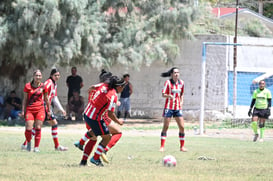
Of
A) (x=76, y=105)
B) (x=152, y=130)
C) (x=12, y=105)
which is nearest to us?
(x=152, y=130)

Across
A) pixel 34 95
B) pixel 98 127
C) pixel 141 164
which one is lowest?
pixel 141 164

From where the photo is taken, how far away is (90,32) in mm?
26422

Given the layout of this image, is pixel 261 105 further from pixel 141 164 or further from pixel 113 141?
pixel 113 141

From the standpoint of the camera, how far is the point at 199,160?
13500mm

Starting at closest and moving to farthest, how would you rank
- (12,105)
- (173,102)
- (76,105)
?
(173,102), (12,105), (76,105)

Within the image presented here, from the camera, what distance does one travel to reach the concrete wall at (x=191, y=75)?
29.7 meters

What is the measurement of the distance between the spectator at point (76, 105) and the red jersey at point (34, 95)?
13.2 metres

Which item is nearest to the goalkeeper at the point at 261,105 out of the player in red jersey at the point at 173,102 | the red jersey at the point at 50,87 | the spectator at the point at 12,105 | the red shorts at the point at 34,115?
the player in red jersey at the point at 173,102

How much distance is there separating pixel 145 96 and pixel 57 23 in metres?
7.45

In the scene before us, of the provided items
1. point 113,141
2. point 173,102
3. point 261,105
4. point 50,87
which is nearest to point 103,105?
point 113,141

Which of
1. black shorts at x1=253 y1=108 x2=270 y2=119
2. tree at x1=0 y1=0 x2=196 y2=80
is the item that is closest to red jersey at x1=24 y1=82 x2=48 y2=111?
black shorts at x1=253 y1=108 x2=270 y2=119

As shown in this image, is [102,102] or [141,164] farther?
[141,164]

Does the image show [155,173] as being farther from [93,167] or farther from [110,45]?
[110,45]

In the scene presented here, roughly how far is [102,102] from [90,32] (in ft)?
50.1
